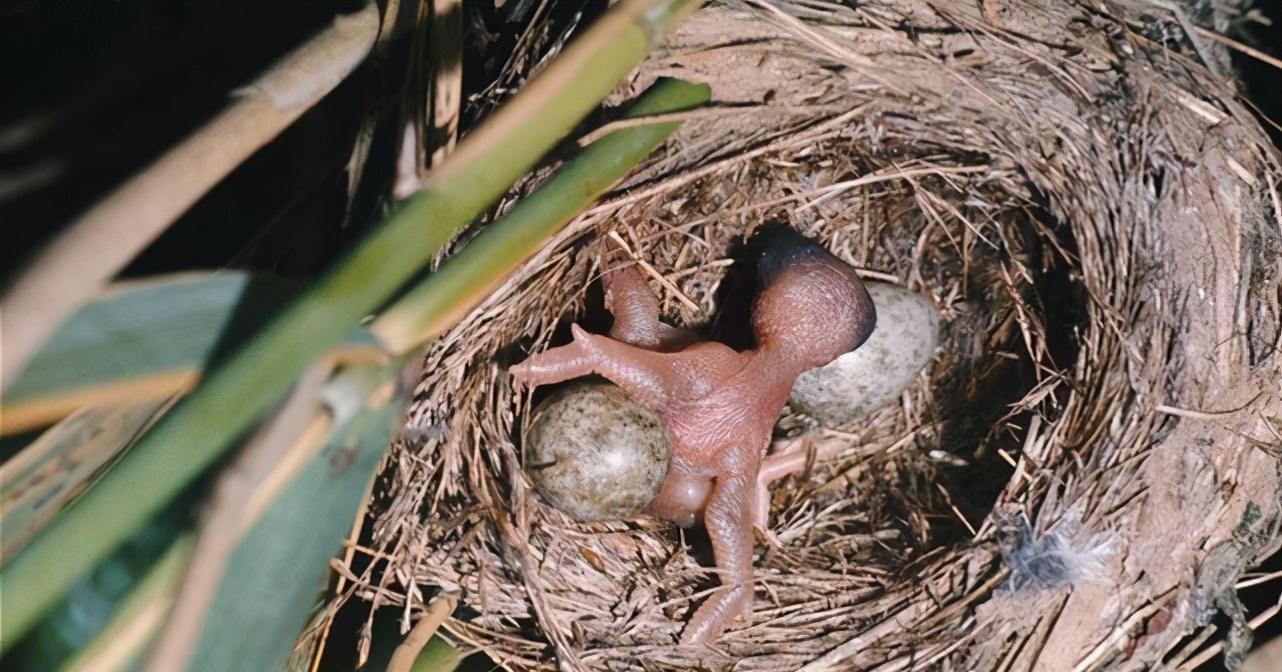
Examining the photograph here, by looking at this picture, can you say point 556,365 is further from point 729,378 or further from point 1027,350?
point 1027,350

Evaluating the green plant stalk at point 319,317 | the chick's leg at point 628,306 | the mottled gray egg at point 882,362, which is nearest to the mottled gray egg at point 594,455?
the chick's leg at point 628,306

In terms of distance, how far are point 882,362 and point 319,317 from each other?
40.8 inches

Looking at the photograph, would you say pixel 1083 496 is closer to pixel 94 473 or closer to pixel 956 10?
pixel 956 10

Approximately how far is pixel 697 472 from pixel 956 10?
0.75 m

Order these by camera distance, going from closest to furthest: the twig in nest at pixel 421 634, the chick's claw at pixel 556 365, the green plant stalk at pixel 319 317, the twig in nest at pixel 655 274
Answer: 1. the green plant stalk at pixel 319 317
2. the twig in nest at pixel 421 634
3. the chick's claw at pixel 556 365
4. the twig in nest at pixel 655 274

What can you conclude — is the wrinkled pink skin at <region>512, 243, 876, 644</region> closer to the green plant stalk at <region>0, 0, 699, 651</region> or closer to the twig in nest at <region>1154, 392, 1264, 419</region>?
the twig in nest at <region>1154, 392, 1264, 419</region>

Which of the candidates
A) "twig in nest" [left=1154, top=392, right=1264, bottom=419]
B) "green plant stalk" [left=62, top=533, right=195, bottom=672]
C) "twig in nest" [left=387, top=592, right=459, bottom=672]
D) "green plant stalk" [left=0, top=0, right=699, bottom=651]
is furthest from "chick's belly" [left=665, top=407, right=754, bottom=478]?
"green plant stalk" [left=62, top=533, right=195, bottom=672]

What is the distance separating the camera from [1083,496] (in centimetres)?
117

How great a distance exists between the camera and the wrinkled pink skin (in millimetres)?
1309

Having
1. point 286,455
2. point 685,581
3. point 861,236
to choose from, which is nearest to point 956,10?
point 861,236

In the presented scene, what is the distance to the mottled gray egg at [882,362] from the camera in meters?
1.42

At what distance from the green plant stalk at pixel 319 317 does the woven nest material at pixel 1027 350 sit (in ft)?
1.52

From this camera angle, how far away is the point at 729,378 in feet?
4.46

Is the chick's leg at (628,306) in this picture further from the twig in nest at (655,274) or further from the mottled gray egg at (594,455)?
the mottled gray egg at (594,455)
